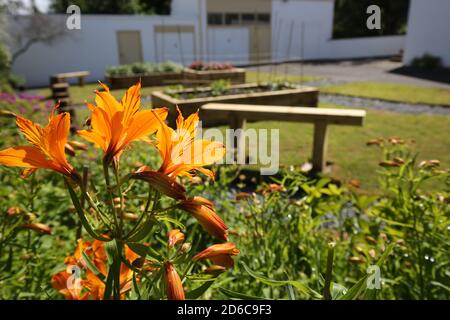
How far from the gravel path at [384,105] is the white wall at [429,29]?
23.7ft

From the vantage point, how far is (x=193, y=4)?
52.3 ft

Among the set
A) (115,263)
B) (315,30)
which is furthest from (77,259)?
(315,30)

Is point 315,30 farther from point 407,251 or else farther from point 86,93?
point 407,251

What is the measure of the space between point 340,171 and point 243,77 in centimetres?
579

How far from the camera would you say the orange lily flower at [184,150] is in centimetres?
44

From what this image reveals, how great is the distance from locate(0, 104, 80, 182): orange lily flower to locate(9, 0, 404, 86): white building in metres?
9.43

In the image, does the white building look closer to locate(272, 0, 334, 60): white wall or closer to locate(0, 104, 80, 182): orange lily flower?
locate(272, 0, 334, 60): white wall

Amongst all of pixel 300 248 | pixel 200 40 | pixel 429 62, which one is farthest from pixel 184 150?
pixel 200 40

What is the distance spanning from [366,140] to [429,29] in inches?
429

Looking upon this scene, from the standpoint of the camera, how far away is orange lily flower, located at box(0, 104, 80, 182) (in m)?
0.40

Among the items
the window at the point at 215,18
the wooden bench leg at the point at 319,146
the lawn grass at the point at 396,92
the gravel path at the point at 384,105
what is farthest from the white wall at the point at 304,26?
the wooden bench leg at the point at 319,146

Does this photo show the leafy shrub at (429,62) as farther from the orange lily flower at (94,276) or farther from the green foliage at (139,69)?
the orange lily flower at (94,276)

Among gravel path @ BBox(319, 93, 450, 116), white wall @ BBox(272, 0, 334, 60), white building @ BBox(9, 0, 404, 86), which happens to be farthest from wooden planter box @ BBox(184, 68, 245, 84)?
white wall @ BBox(272, 0, 334, 60)
